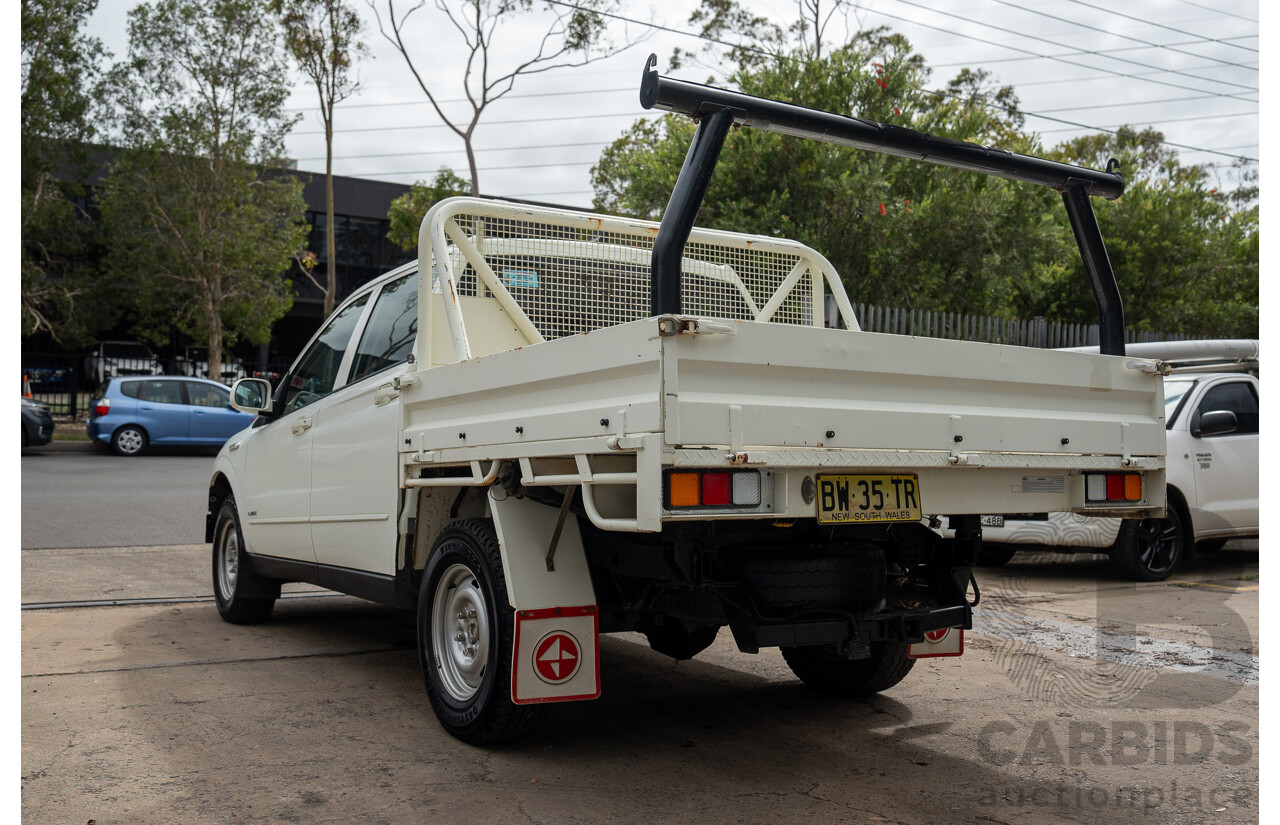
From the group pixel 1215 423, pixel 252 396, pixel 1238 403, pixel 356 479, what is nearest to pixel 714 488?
pixel 356 479

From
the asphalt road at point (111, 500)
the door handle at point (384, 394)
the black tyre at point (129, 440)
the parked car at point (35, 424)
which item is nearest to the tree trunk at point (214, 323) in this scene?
the parked car at point (35, 424)

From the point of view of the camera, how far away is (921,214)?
64.6 ft

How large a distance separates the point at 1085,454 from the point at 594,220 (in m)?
2.75

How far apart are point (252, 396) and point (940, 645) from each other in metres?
4.38

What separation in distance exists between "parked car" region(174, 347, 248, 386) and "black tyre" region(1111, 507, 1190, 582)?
26.7m

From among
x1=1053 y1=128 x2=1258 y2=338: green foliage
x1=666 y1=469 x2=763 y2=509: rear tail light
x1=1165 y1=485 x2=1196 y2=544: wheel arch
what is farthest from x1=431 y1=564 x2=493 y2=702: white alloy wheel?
x1=1053 y1=128 x2=1258 y2=338: green foliage

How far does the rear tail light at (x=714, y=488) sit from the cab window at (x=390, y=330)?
225 centimetres

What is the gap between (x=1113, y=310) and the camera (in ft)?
15.6

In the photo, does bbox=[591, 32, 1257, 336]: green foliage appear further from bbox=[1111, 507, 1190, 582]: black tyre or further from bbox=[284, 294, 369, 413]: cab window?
bbox=[284, 294, 369, 413]: cab window

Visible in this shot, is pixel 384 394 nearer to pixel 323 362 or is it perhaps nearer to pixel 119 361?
pixel 323 362

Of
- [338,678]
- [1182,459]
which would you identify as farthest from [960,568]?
[1182,459]

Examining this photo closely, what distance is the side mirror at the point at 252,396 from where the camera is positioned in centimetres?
677

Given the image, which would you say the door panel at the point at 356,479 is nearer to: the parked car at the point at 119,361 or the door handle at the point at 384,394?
the door handle at the point at 384,394

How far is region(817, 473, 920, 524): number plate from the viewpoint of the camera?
12.1 feet
